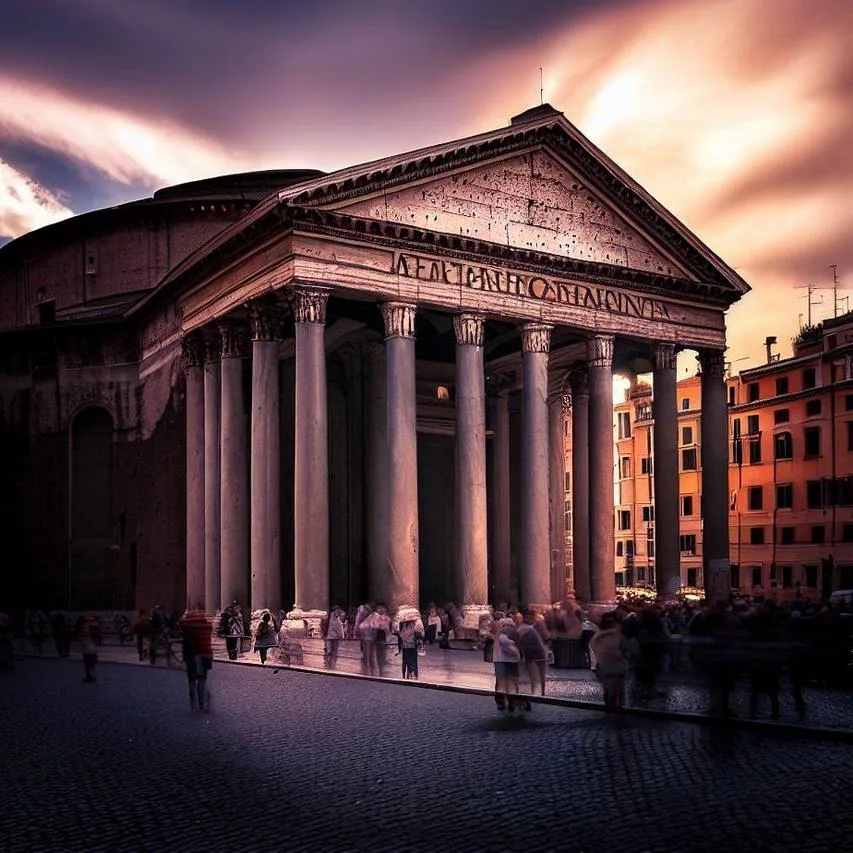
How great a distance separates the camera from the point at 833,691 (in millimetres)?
14547

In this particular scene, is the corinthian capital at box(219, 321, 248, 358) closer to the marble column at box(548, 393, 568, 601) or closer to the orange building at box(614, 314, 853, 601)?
the marble column at box(548, 393, 568, 601)

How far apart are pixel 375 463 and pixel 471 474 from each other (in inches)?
211

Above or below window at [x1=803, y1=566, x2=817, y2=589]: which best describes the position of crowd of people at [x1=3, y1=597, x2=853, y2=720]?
above

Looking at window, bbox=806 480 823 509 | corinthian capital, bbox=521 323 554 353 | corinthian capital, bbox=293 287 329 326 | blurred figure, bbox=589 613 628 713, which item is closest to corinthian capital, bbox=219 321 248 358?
corinthian capital, bbox=293 287 329 326

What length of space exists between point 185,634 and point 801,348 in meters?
35.2

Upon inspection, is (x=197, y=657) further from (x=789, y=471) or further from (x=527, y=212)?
(x=789, y=471)

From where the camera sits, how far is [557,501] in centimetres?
2955

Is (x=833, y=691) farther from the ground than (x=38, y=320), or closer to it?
closer to it

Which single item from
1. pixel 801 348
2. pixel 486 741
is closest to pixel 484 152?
pixel 486 741

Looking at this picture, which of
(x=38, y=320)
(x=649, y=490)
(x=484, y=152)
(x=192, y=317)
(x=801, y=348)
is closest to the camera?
(x=484, y=152)

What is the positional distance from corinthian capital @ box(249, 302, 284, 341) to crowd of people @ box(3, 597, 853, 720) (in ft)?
17.6

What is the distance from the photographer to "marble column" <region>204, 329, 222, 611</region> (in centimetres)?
2359

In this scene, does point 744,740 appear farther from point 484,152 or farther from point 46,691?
point 484,152

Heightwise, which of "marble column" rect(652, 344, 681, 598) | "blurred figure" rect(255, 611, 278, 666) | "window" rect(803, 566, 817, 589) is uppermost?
"marble column" rect(652, 344, 681, 598)
